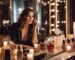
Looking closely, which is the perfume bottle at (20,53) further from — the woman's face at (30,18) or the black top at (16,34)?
the woman's face at (30,18)

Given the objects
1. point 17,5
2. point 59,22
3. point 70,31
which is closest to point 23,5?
point 17,5

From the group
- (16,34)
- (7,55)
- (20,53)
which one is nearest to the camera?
(7,55)

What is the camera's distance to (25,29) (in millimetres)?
2408

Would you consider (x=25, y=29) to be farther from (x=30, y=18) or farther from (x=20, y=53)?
(x=20, y=53)

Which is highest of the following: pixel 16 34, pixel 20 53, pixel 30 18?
pixel 30 18

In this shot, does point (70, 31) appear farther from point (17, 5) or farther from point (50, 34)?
point (17, 5)

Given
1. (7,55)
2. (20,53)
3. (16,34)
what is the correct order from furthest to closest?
(16,34) → (20,53) → (7,55)

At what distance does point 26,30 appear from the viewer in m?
2.42

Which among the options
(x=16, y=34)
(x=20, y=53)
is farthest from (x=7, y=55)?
(x=16, y=34)

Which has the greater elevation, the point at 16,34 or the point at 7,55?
the point at 16,34

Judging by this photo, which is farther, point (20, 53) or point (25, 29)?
point (25, 29)

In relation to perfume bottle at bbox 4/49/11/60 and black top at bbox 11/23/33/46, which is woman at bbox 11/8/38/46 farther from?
perfume bottle at bbox 4/49/11/60

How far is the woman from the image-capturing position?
2290 millimetres

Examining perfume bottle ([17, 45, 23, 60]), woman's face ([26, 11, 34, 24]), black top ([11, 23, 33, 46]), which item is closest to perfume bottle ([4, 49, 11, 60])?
perfume bottle ([17, 45, 23, 60])
